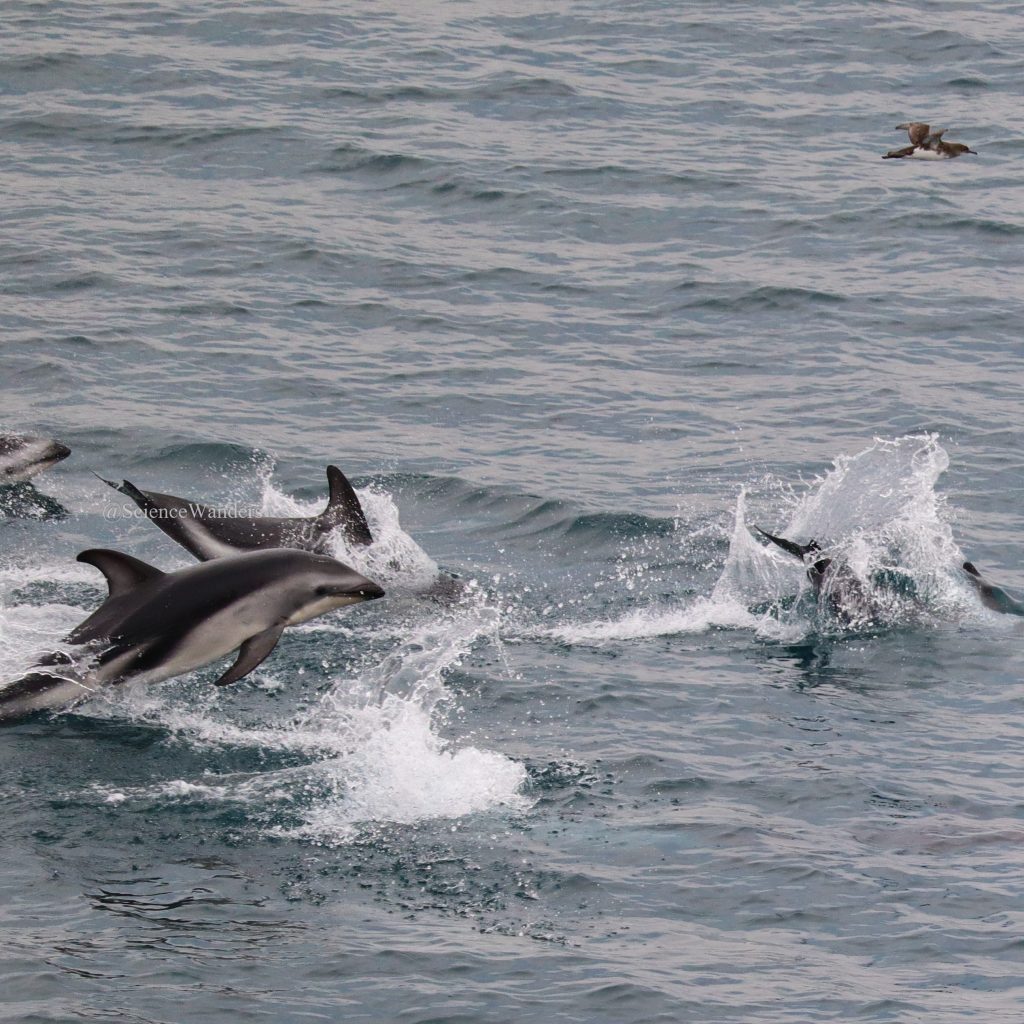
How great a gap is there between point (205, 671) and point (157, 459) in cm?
547

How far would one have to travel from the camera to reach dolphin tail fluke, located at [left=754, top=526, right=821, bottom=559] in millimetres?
16516

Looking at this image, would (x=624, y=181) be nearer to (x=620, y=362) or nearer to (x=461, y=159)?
(x=461, y=159)

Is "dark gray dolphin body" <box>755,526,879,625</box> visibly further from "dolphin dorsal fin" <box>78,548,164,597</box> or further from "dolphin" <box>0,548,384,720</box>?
"dolphin dorsal fin" <box>78,548,164,597</box>

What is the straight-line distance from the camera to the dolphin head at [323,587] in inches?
548

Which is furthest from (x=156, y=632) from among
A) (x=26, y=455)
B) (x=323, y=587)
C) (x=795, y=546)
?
(x=26, y=455)

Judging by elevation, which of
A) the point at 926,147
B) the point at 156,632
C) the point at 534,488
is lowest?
the point at 534,488

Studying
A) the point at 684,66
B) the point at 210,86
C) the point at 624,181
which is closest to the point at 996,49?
the point at 684,66

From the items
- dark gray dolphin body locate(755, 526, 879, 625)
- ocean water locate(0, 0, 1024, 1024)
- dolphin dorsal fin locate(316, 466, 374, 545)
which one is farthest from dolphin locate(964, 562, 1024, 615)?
dolphin dorsal fin locate(316, 466, 374, 545)

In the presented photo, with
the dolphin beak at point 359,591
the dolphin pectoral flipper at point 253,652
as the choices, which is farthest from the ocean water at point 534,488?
the dolphin beak at point 359,591

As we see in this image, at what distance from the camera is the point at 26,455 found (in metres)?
18.9

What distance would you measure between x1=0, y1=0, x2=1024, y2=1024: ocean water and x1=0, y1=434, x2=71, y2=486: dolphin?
33 centimetres

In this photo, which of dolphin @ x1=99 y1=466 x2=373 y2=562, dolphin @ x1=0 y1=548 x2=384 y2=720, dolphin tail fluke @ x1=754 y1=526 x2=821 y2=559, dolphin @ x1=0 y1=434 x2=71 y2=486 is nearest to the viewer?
dolphin @ x1=0 y1=548 x2=384 y2=720

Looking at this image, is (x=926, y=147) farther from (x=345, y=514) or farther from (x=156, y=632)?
(x=156, y=632)

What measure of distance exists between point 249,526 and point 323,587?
2.51 m
